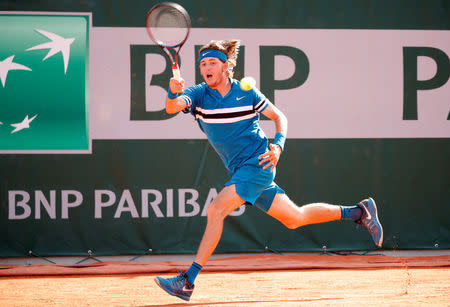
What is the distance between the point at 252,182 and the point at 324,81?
2455 millimetres

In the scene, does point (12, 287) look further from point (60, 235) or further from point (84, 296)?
point (60, 235)

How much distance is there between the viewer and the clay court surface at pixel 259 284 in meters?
3.33

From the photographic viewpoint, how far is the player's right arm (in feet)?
9.98

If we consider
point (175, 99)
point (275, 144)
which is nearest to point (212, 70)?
point (175, 99)

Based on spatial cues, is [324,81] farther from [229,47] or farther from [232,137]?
[232,137]

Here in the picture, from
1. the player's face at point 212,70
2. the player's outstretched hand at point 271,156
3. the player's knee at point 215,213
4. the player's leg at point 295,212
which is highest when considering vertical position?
the player's face at point 212,70

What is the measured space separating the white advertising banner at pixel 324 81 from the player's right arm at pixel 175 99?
2.05 meters

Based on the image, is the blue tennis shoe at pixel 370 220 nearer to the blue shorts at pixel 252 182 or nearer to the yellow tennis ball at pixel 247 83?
the blue shorts at pixel 252 182

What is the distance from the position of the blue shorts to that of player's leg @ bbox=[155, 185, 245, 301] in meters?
0.05

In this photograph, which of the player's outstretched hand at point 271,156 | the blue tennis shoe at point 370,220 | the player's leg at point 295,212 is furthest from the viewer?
the blue tennis shoe at point 370,220

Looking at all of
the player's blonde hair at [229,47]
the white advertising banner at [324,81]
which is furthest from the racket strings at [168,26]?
the white advertising banner at [324,81]

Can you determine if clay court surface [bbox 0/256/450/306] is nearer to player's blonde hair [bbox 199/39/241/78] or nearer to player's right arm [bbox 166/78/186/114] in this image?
player's right arm [bbox 166/78/186/114]

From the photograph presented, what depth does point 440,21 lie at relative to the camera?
217 inches

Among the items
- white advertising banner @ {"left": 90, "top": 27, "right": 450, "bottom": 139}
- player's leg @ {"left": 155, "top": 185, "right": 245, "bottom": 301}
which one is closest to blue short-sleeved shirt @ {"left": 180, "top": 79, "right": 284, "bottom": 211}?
player's leg @ {"left": 155, "top": 185, "right": 245, "bottom": 301}
